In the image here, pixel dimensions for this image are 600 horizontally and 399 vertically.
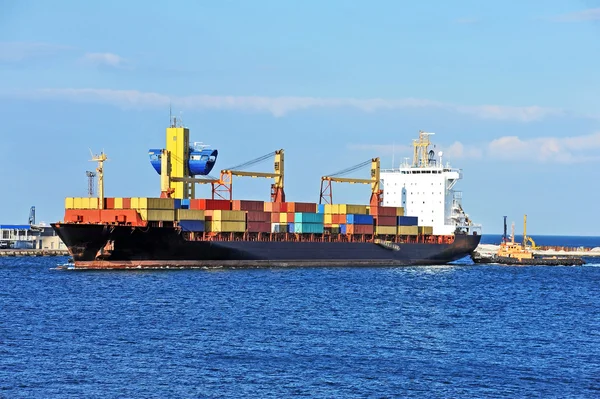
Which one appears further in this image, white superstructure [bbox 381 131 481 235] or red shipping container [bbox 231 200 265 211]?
white superstructure [bbox 381 131 481 235]

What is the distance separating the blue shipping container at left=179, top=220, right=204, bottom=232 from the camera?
63250 millimetres

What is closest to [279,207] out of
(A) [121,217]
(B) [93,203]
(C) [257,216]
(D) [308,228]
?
(D) [308,228]

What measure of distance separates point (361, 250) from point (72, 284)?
2710 cm

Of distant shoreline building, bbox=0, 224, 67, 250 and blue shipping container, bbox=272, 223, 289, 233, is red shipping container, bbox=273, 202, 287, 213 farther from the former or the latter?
distant shoreline building, bbox=0, 224, 67, 250

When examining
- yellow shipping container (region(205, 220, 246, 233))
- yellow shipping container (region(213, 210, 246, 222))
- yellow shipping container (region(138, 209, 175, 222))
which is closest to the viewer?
yellow shipping container (region(138, 209, 175, 222))

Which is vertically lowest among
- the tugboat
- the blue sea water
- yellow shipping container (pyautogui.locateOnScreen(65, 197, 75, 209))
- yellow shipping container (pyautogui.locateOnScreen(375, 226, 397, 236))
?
the blue sea water

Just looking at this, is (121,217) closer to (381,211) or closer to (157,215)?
(157,215)

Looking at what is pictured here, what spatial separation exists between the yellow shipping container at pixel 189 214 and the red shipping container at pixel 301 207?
900cm

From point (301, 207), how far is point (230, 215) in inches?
319

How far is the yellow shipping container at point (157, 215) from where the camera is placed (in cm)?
6169

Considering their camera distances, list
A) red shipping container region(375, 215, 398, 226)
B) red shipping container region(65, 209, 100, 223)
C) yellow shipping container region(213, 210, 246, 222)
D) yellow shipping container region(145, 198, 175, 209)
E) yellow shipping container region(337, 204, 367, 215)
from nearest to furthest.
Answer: red shipping container region(65, 209, 100, 223) < yellow shipping container region(145, 198, 175, 209) < yellow shipping container region(213, 210, 246, 222) < yellow shipping container region(337, 204, 367, 215) < red shipping container region(375, 215, 398, 226)

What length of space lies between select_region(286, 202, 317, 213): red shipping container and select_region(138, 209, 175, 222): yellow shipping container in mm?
11197

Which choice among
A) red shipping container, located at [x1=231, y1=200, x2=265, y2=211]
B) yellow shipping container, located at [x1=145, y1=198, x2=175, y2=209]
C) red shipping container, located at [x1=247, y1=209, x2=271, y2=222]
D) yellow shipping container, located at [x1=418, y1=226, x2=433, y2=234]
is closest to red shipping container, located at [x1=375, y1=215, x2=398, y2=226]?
yellow shipping container, located at [x1=418, y1=226, x2=433, y2=234]

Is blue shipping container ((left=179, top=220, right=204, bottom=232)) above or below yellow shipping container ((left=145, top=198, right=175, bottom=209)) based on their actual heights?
below
